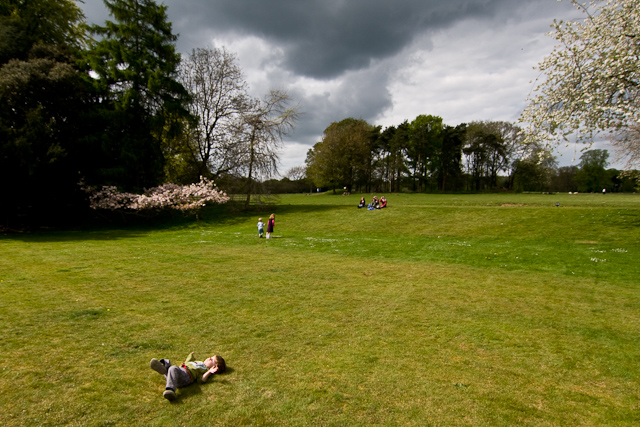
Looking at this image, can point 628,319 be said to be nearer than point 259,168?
Yes

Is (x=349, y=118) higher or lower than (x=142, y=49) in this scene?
higher

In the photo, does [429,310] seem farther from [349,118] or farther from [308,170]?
[349,118]

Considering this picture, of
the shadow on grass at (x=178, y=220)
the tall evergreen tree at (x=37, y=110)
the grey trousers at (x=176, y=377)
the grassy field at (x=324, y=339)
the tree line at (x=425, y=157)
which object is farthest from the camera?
the tree line at (x=425, y=157)

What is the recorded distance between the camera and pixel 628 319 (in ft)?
22.9

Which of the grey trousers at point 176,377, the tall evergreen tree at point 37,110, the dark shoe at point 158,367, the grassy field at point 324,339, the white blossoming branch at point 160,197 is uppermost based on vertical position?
the tall evergreen tree at point 37,110

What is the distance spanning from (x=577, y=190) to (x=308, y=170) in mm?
77313

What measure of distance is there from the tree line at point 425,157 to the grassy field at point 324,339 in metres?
55.3

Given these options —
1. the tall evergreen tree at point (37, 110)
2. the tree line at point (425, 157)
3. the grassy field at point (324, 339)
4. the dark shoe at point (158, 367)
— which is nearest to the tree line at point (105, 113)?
the tall evergreen tree at point (37, 110)

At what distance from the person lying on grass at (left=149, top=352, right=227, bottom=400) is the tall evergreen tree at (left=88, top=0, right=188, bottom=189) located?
27.6 m

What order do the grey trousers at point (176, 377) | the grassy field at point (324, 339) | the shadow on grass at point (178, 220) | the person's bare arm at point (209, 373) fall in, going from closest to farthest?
1. the grassy field at point (324, 339)
2. the grey trousers at point (176, 377)
3. the person's bare arm at point (209, 373)
4. the shadow on grass at point (178, 220)

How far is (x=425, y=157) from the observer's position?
70062 millimetres

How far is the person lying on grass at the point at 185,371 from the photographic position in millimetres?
3988

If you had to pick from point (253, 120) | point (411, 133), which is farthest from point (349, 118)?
point (253, 120)

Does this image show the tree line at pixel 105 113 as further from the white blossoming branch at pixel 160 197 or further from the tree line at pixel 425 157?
the tree line at pixel 425 157
